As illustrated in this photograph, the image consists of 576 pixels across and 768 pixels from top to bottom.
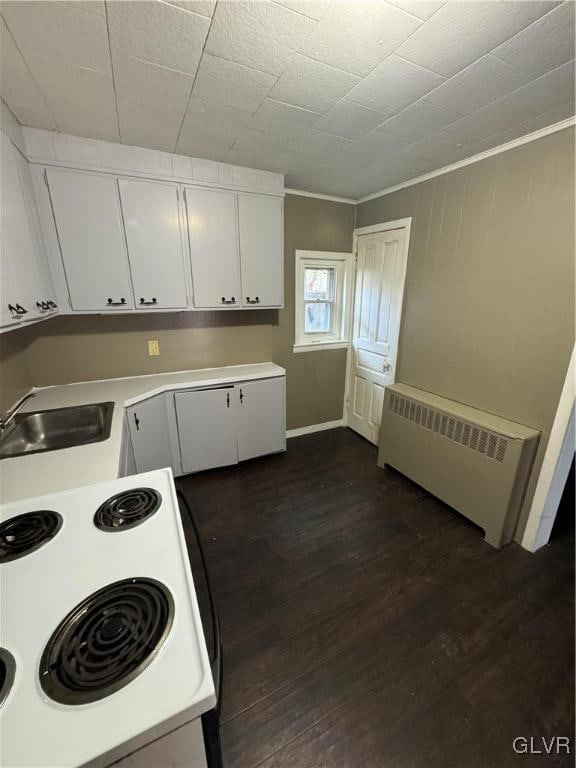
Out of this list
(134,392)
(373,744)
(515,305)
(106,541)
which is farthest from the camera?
(134,392)

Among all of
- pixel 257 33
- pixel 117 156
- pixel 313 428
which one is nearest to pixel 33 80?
pixel 117 156

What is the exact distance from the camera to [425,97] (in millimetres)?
1551

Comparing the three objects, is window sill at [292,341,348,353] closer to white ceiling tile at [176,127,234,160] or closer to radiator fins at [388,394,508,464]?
radiator fins at [388,394,508,464]

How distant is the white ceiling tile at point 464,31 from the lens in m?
1.07

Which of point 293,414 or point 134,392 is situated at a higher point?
point 134,392

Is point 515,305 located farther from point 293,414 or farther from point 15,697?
point 15,697

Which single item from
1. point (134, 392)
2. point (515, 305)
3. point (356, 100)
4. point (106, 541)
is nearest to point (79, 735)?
point (106, 541)

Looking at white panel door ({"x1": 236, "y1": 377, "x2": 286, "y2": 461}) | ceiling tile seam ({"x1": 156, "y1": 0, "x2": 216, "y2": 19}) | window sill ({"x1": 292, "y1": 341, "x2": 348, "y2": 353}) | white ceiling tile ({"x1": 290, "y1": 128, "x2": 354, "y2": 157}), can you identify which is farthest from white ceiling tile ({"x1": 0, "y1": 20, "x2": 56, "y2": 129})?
window sill ({"x1": 292, "y1": 341, "x2": 348, "y2": 353})

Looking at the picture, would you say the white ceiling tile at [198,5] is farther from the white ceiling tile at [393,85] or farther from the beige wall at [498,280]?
the beige wall at [498,280]

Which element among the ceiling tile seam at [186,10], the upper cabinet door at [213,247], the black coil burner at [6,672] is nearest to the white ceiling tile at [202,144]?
the upper cabinet door at [213,247]

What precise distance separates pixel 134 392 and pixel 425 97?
2.48 m

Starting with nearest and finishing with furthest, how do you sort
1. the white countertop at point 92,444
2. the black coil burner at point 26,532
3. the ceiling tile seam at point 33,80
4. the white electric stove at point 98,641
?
1. the white electric stove at point 98,641
2. the black coil burner at point 26,532
3. the ceiling tile seam at point 33,80
4. the white countertop at point 92,444

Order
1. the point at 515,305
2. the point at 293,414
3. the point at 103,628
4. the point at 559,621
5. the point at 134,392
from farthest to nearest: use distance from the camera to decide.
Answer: the point at 293,414
the point at 134,392
the point at 515,305
the point at 559,621
the point at 103,628

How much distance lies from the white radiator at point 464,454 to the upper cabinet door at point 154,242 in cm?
205
